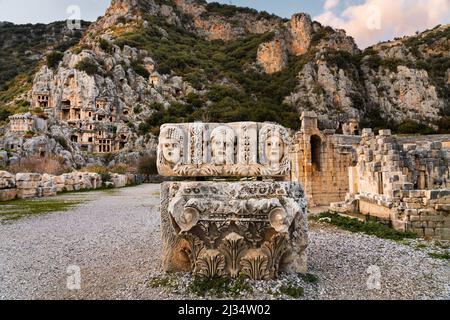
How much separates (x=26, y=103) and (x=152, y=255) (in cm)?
7938

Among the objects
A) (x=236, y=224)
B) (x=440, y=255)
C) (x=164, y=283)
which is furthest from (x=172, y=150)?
(x=440, y=255)

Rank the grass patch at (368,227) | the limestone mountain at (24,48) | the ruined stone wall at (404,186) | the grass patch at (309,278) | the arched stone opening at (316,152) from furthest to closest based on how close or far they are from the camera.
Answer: the limestone mountain at (24,48) → the arched stone opening at (316,152) → the ruined stone wall at (404,186) → the grass patch at (368,227) → the grass patch at (309,278)

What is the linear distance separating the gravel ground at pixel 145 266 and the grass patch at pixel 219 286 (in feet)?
0.33

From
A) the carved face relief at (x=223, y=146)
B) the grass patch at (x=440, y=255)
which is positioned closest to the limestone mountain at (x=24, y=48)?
the carved face relief at (x=223, y=146)

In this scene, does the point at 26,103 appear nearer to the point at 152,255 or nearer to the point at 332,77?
the point at 332,77

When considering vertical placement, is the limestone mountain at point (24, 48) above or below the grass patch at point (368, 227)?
above

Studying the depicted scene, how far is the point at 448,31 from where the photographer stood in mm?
81188

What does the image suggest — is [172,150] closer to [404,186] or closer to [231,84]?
[404,186]

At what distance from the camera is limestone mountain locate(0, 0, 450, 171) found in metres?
63.9

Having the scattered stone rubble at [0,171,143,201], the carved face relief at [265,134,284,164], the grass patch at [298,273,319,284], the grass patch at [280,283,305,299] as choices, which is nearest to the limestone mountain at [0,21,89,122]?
the scattered stone rubble at [0,171,143,201]

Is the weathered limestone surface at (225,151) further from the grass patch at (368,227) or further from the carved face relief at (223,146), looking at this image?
the grass patch at (368,227)

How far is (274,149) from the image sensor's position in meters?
4.58

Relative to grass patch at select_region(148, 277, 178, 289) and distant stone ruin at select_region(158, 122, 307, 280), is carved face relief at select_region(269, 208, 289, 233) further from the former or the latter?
grass patch at select_region(148, 277, 178, 289)

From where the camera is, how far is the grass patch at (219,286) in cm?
386
